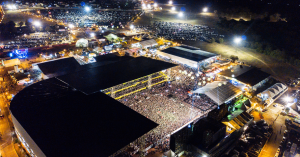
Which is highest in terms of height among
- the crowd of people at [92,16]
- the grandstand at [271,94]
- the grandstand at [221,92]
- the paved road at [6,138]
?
the crowd of people at [92,16]

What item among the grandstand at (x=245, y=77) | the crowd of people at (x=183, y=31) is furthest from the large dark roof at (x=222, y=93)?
the crowd of people at (x=183, y=31)

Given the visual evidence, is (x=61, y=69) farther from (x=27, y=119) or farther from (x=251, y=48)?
(x=251, y=48)

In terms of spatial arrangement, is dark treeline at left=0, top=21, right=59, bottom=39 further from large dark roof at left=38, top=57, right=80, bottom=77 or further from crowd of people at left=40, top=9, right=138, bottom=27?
large dark roof at left=38, top=57, right=80, bottom=77

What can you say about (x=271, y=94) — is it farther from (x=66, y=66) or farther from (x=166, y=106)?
(x=66, y=66)

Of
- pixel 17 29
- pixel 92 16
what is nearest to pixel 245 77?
pixel 17 29

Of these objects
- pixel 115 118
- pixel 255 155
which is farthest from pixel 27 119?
pixel 255 155

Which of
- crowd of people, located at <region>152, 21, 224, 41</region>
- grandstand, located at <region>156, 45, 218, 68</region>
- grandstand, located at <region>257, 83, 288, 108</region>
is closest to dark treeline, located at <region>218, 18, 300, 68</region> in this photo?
crowd of people, located at <region>152, 21, 224, 41</region>

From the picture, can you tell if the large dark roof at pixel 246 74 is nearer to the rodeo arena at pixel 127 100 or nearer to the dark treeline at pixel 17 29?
the rodeo arena at pixel 127 100
